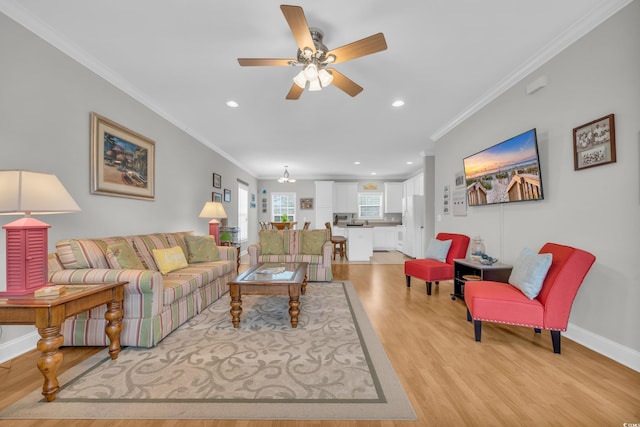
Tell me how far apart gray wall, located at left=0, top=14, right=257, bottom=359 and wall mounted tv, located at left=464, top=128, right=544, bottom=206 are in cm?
458

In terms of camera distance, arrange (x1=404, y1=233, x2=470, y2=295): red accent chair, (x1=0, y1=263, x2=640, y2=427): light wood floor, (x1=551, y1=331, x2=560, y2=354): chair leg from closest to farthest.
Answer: (x1=0, y1=263, x2=640, y2=427): light wood floor, (x1=551, y1=331, x2=560, y2=354): chair leg, (x1=404, y1=233, x2=470, y2=295): red accent chair

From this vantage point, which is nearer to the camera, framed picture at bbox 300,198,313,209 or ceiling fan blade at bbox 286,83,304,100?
ceiling fan blade at bbox 286,83,304,100

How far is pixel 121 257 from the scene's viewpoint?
249cm

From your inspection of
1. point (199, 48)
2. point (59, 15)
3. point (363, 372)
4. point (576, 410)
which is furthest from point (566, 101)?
point (59, 15)

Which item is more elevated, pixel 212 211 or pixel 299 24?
pixel 299 24

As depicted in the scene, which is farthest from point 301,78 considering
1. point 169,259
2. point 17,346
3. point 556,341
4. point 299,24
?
point 17,346

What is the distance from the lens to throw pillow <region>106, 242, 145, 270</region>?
2443 mm

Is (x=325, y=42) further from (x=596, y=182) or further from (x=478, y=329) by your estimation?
(x=478, y=329)

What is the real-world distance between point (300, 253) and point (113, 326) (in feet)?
9.84

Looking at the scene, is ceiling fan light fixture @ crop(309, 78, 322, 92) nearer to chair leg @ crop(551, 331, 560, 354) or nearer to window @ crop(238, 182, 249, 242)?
chair leg @ crop(551, 331, 560, 354)

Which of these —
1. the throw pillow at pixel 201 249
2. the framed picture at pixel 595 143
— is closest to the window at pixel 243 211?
the throw pillow at pixel 201 249

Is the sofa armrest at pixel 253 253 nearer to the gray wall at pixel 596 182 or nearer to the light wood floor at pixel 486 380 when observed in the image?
the light wood floor at pixel 486 380

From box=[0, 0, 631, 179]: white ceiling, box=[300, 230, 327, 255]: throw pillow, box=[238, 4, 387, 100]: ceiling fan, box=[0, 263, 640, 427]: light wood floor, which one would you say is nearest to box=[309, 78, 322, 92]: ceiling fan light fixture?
box=[238, 4, 387, 100]: ceiling fan

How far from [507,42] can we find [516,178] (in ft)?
4.54
